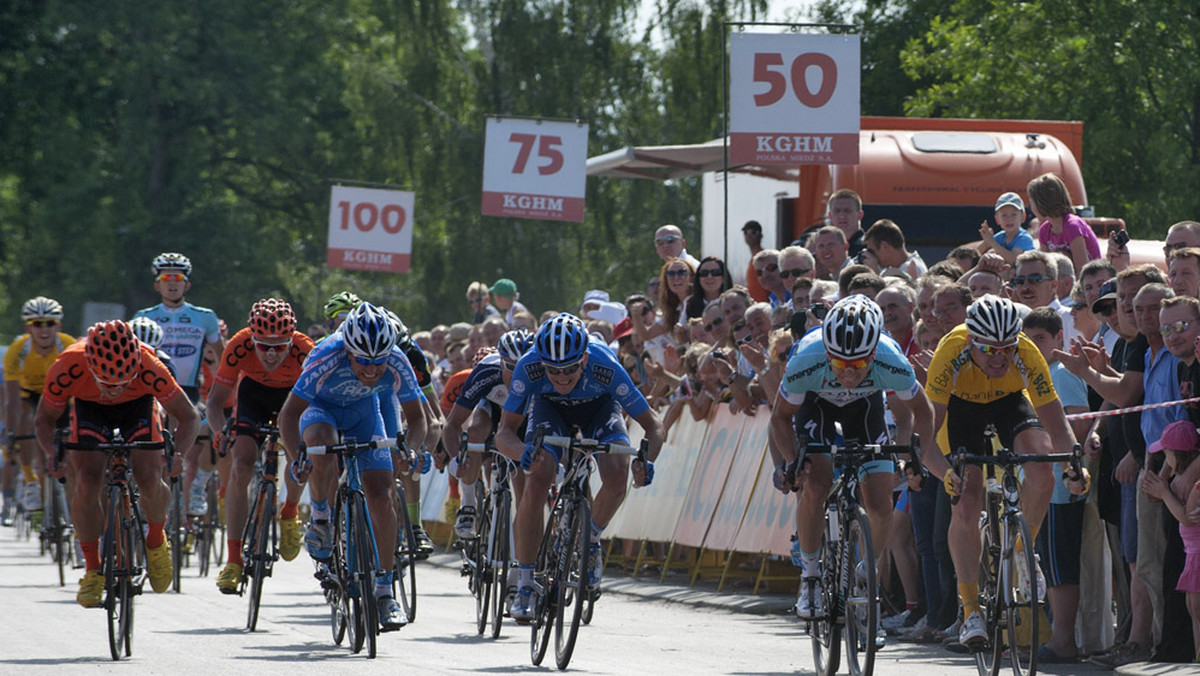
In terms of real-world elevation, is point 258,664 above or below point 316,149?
below

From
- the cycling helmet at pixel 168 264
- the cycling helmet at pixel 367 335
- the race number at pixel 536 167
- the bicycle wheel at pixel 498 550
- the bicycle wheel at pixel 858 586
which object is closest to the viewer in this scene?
the bicycle wheel at pixel 858 586

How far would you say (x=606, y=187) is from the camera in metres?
48.0

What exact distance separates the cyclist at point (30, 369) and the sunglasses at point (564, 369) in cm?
910

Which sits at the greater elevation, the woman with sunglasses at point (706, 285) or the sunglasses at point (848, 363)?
the woman with sunglasses at point (706, 285)

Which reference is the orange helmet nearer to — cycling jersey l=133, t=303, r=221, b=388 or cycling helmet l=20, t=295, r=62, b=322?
cycling jersey l=133, t=303, r=221, b=388

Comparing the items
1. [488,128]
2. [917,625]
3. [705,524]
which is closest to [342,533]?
[917,625]

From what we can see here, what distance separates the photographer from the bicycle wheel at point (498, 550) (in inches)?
507

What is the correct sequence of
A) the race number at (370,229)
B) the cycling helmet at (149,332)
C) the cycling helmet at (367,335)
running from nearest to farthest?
the cycling helmet at (367,335), the cycling helmet at (149,332), the race number at (370,229)

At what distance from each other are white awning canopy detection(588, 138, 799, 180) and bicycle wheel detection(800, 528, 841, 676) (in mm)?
11232

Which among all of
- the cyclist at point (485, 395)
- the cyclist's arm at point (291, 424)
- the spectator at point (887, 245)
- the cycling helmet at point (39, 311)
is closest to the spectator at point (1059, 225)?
the spectator at point (887, 245)

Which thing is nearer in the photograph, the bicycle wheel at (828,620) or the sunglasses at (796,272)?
the bicycle wheel at (828,620)

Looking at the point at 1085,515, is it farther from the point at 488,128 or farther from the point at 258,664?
the point at 488,128

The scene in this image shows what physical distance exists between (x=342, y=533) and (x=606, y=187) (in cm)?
3682

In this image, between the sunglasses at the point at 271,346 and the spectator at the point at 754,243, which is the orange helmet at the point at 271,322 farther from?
the spectator at the point at 754,243
